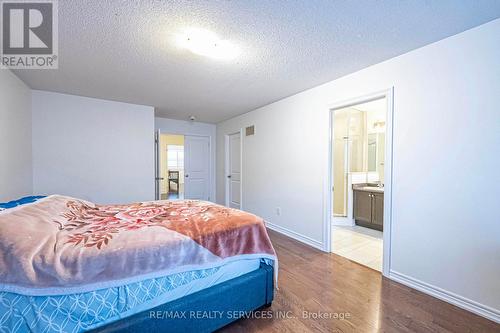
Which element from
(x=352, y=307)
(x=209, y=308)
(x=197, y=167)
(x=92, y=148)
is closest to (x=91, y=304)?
(x=209, y=308)

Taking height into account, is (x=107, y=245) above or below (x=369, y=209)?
above

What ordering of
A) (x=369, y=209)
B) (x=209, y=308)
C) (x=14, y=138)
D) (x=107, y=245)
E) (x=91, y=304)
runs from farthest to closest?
(x=369, y=209) → (x=14, y=138) → (x=209, y=308) → (x=107, y=245) → (x=91, y=304)

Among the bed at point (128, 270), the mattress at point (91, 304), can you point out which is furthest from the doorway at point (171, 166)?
the mattress at point (91, 304)

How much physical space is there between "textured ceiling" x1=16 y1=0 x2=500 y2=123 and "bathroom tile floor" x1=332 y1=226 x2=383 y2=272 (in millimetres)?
2377

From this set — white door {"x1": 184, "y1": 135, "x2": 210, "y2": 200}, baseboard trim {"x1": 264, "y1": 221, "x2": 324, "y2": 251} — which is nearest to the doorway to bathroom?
baseboard trim {"x1": 264, "y1": 221, "x2": 324, "y2": 251}

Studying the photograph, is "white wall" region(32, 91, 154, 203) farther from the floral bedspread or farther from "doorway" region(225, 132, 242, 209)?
"doorway" region(225, 132, 242, 209)

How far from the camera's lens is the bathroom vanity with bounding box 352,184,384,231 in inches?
149

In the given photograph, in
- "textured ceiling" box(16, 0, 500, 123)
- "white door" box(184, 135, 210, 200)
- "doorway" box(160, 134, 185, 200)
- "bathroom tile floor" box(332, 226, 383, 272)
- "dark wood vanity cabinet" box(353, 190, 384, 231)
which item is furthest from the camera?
"doorway" box(160, 134, 185, 200)

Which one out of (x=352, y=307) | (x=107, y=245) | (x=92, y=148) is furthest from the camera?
(x=92, y=148)

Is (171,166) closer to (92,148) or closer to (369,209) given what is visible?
(92,148)

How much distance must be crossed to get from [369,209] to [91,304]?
420 centimetres

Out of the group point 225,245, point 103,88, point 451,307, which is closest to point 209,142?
point 103,88

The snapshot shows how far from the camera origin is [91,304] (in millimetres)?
1122

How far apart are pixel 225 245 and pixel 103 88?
3.01 m
